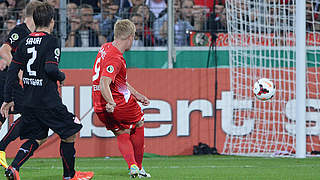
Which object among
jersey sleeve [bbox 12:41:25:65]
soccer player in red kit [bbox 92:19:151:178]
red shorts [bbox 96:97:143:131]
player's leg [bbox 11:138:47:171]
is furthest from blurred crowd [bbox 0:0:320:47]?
player's leg [bbox 11:138:47:171]

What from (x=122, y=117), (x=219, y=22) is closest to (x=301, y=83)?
(x=219, y=22)

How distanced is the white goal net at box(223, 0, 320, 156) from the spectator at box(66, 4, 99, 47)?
2.42 meters

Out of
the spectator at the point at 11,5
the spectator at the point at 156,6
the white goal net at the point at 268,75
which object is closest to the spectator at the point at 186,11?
the spectator at the point at 156,6

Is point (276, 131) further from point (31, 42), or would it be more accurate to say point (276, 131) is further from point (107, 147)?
point (31, 42)

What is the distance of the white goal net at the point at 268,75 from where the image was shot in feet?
34.2

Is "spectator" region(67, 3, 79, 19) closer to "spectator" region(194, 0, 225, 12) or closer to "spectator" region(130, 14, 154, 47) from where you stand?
"spectator" region(130, 14, 154, 47)

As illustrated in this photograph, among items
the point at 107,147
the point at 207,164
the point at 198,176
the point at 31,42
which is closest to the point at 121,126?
the point at 198,176

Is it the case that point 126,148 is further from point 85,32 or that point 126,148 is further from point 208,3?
point 208,3

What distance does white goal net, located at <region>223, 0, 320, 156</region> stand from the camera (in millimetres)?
10438

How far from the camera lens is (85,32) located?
11180mm

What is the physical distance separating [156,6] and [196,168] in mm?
4413

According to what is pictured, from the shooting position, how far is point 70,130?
5.91 meters

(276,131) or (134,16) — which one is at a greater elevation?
(134,16)

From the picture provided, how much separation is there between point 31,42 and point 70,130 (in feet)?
2.97
